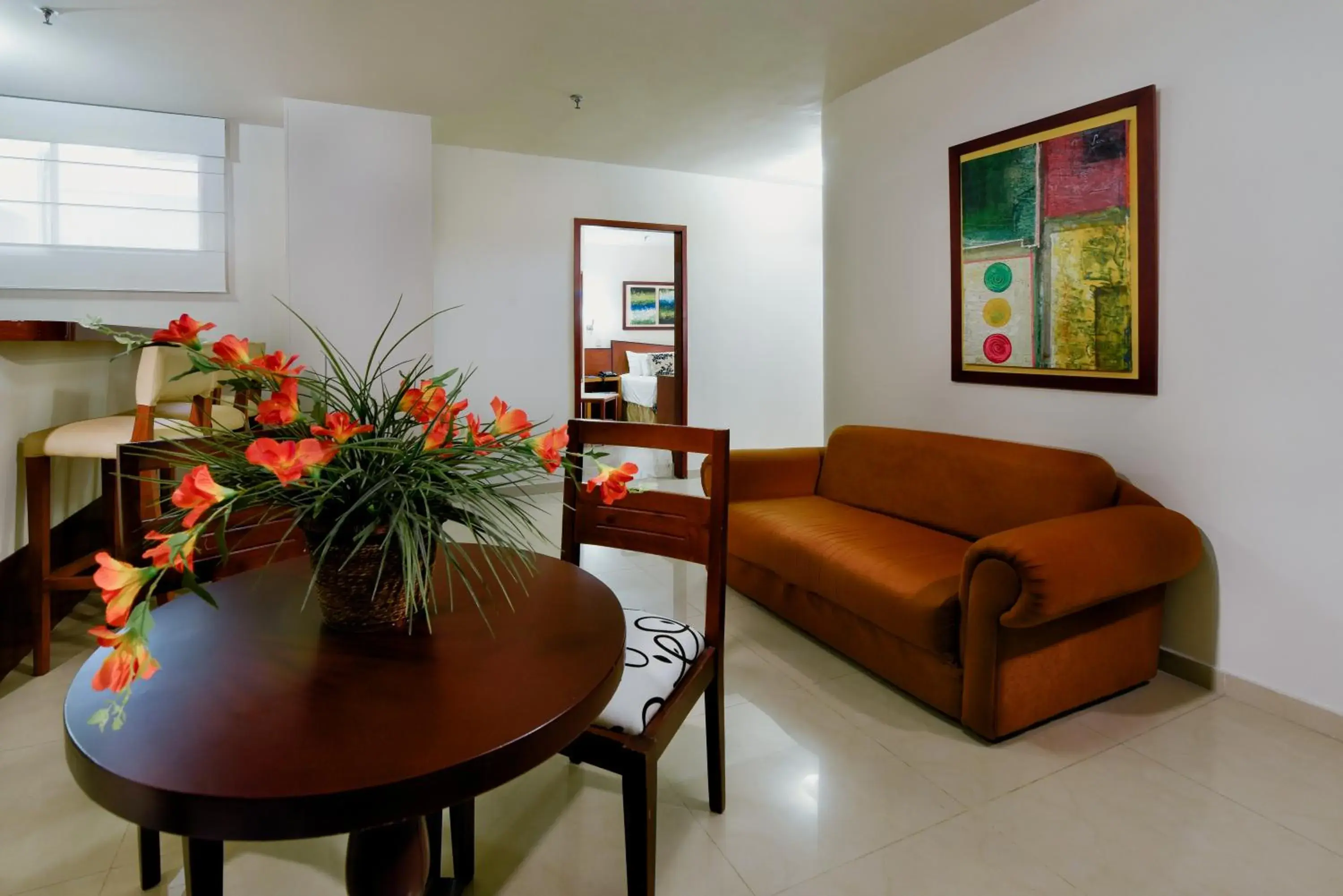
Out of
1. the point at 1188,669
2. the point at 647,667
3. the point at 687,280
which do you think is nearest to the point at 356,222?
the point at 687,280

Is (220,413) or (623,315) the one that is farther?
(623,315)

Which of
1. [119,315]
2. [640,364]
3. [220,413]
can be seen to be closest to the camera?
[220,413]

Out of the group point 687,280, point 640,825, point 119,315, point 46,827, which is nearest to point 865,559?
point 640,825

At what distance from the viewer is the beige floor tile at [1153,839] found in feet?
4.71

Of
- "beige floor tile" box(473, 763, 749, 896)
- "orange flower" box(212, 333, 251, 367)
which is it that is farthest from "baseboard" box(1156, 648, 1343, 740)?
Result: "orange flower" box(212, 333, 251, 367)

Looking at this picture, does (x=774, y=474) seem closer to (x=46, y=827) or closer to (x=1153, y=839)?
(x=1153, y=839)

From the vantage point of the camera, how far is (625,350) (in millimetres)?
9219

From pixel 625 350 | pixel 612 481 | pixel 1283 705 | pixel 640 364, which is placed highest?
pixel 625 350

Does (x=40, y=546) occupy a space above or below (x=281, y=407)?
below

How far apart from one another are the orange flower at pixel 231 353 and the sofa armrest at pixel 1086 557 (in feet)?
5.77

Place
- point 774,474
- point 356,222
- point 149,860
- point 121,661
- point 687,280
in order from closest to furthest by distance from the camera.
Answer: point 121,661 → point 149,860 → point 774,474 → point 356,222 → point 687,280

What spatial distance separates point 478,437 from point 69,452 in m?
2.11

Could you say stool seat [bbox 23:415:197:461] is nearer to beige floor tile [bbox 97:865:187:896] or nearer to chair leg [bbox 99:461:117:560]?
chair leg [bbox 99:461:117:560]

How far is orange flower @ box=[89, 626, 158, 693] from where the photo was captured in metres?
0.66
